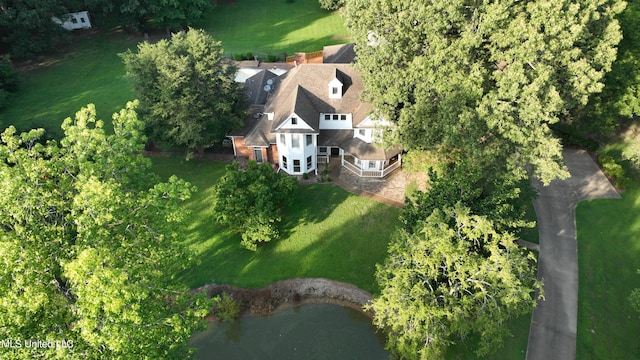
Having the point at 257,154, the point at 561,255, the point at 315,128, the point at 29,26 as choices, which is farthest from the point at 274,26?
the point at 561,255

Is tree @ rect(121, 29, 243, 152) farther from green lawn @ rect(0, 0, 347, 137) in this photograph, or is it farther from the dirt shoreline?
the dirt shoreline

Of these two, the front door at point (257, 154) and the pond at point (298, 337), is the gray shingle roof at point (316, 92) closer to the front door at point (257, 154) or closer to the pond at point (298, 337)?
the front door at point (257, 154)

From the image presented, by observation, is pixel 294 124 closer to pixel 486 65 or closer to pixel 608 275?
pixel 486 65

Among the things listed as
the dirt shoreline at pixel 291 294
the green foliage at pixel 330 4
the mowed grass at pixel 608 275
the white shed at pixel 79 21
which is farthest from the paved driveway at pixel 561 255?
the white shed at pixel 79 21

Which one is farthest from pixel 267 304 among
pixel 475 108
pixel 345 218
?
Answer: pixel 475 108

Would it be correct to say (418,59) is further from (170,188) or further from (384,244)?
(170,188)
